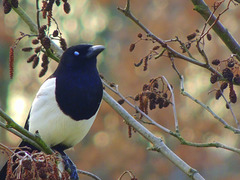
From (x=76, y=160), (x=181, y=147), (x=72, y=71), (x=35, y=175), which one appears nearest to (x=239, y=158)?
(x=181, y=147)

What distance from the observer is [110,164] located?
13312mm

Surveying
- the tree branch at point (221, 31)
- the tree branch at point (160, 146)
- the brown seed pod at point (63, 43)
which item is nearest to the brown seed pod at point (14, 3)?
the brown seed pod at point (63, 43)

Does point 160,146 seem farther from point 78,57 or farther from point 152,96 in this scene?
point 78,57

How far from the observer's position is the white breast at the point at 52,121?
3924 mm

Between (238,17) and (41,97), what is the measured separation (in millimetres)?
8746

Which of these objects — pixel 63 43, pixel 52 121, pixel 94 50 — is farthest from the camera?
pixel 94 50

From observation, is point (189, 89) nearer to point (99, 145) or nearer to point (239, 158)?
point (239, 158)

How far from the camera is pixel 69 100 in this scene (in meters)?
3.93

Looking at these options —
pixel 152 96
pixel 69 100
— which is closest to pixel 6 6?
pixel 152 96

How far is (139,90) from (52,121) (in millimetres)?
8157

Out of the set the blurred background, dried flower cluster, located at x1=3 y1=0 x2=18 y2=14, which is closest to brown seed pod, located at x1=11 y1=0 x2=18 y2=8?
dried flower cluster, located at x1=3 y1=0 x2=18 y2=14

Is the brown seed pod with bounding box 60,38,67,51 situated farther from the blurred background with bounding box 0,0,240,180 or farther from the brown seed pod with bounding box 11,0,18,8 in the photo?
the blurred background with bounding box 0,0,240,180

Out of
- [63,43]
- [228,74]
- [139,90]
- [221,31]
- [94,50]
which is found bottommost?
[139,90]

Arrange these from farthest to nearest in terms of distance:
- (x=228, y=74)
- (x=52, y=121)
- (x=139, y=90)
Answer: (x=139, y=90) → (x=52, y=121) → (x=228, y=74)
